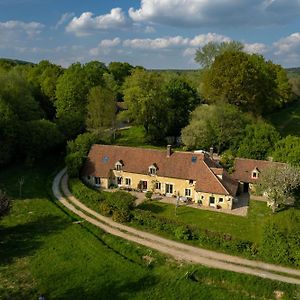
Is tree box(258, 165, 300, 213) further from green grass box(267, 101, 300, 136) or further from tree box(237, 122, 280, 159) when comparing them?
green grass box(267, 101, 300, 136)

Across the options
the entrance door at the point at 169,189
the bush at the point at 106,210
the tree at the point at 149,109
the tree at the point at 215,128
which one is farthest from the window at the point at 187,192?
the tree at the point at 149,109

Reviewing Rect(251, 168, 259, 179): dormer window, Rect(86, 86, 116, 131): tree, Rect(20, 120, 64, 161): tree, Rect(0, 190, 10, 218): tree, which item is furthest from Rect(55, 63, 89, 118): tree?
Rect(0, 190, 10, 218): tree

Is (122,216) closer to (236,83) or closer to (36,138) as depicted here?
(36,138)

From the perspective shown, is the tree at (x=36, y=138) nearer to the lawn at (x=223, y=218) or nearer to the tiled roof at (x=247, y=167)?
the lawn at (x=223, y=218)

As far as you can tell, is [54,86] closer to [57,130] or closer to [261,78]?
[57,130]

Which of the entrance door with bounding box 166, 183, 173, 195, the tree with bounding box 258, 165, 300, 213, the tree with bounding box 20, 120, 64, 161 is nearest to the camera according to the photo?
the tree with bounding box 258, 165, 300, 213

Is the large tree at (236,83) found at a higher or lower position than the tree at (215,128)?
higher
